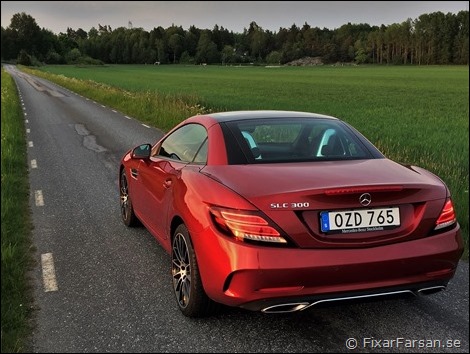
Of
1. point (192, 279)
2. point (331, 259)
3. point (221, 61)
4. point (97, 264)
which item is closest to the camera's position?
point (331, 259)

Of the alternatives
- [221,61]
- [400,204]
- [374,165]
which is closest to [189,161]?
[374,165]

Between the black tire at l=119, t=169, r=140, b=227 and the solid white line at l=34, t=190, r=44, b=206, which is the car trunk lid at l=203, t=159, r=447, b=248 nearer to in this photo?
the black tire at l=119, t=169, r=140, b=227

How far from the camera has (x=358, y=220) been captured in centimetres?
297

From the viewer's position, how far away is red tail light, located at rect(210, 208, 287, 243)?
2.89m

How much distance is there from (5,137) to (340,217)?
10997 mm

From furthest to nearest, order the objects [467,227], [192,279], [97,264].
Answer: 1. [467,227]
2. [97,264]
3. [192,279]

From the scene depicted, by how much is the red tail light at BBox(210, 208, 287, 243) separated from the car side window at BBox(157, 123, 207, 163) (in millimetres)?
862

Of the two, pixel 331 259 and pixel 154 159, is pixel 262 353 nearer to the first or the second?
pixel 331 259

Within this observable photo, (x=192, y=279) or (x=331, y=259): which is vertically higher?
(x=331, y=259)

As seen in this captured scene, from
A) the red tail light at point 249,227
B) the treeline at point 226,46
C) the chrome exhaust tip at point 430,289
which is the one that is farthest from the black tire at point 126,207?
the treeline at point 226,46

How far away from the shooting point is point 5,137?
1205cm

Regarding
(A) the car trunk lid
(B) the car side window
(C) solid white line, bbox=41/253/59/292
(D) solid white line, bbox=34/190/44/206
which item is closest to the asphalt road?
(C) solid white line, bbox=41/253/59/292

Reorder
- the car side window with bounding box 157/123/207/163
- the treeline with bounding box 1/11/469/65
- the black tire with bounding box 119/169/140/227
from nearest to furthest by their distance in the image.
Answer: the car side window with bounding box 157/123/207/163 → the black tire with bounding box 119/169/140/227 → the treeline with bounding box 1/11/469/65

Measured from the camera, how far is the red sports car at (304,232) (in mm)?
2889
